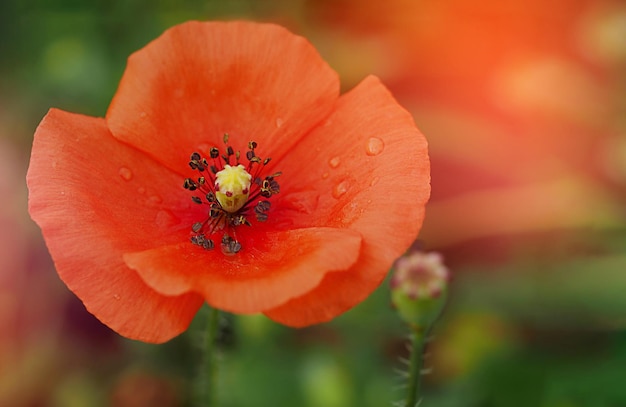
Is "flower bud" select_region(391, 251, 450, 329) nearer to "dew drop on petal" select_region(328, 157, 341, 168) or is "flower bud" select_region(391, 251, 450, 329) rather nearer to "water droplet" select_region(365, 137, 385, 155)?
"water droplet" select_region(365, 137, 385, 155)

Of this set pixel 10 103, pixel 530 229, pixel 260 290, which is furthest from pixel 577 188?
pixel 10 103

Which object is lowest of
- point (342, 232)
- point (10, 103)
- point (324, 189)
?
point (342, 232)

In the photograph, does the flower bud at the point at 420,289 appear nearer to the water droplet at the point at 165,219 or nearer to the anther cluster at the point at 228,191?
the anther cluster at the point at 228,191

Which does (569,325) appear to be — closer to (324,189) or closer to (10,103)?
(324,189)

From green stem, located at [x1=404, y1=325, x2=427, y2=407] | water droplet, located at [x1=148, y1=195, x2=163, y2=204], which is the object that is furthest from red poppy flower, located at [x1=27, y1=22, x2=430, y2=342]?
green stem, located at [x1=404, y1=325, x2=427, y2=407]

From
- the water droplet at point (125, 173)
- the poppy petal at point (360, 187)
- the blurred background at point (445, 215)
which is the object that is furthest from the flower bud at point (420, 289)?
the blurred background at point (445, 215)

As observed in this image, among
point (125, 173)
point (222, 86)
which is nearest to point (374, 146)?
point (222, 86)

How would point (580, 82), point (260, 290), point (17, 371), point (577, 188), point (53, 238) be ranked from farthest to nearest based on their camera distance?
point (580, 82), point (577, 188), point (17, 371), point (53, 238), point (260, 290)
